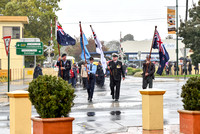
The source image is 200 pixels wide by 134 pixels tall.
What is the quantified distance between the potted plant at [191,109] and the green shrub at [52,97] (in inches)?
86.4

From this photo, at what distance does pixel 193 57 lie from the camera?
43.2 meters

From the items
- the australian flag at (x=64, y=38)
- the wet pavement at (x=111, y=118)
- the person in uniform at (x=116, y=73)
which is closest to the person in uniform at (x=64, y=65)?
the australian flag at (x=64, y=38)

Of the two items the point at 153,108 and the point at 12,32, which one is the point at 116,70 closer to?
the point at 153,108

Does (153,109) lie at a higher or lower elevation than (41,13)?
lower

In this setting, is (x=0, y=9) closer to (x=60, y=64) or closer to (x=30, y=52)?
(x=30, y=52)

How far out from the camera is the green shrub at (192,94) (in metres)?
7.82

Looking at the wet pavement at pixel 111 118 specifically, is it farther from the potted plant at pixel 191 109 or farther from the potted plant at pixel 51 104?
the potted plant at pixel 51 104

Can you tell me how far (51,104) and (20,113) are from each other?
4.73 feet

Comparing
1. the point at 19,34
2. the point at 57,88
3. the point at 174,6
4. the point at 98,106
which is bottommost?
the point at 98,106

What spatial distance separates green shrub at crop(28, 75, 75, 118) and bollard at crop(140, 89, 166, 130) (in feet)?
6.62

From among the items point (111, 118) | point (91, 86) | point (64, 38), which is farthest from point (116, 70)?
point (111, 118)

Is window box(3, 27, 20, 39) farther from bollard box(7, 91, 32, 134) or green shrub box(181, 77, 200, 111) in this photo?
green shrub box(181, 77, 200, 111)

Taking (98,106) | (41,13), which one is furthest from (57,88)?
(41,13)

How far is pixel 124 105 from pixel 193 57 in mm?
29666
